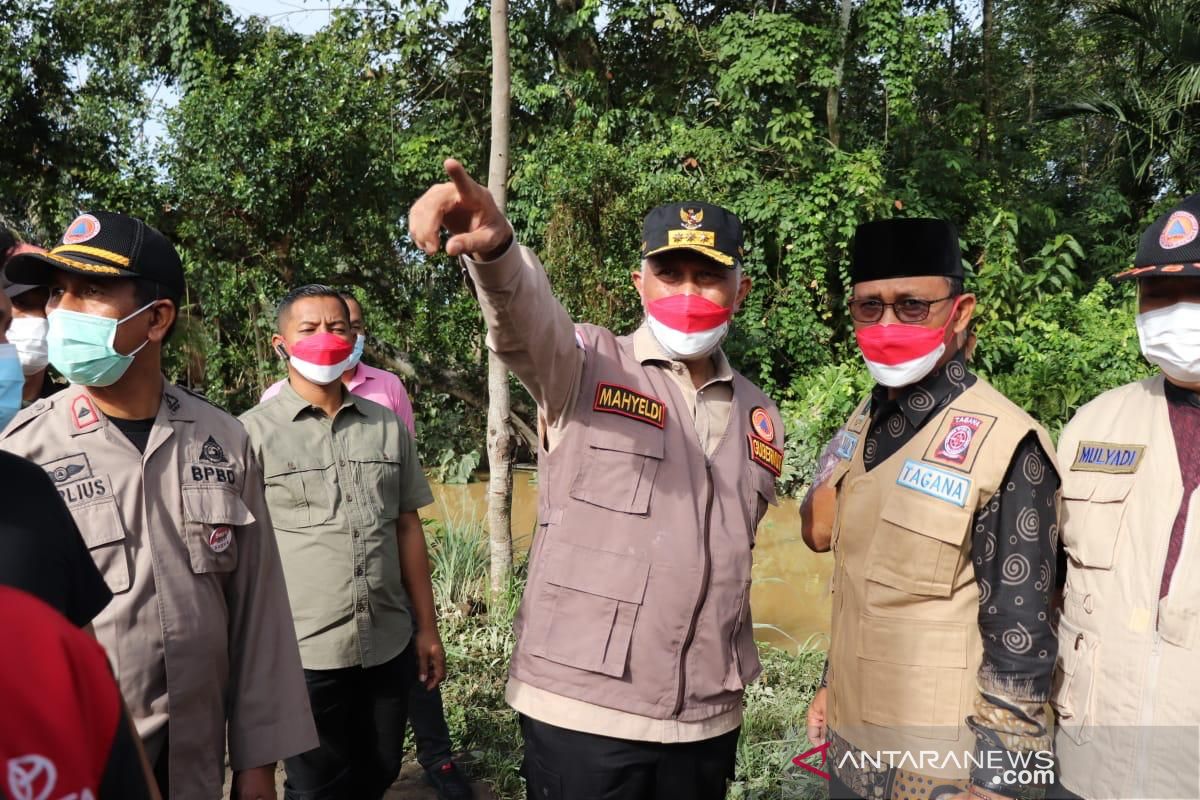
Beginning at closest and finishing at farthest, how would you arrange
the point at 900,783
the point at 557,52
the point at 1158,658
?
the point at 1158,658 → the point at 900,783 → the point at 557,52

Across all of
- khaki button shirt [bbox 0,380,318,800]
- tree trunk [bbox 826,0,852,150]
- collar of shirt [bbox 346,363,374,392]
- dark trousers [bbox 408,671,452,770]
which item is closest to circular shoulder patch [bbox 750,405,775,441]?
khaki button shirt [bbox 0,380,318,800]

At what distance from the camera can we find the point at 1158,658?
181 cm

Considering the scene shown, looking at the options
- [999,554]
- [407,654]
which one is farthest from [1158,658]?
[407,654]

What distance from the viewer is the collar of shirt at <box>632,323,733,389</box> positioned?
7.22 feet

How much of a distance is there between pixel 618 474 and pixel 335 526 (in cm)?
137

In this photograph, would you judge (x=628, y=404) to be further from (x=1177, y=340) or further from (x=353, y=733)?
(x=353, y=733)

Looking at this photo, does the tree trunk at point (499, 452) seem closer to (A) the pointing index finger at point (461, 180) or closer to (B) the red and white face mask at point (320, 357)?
(B) the red and white face mask at point (320, 357)

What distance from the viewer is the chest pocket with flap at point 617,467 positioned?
2.02 m

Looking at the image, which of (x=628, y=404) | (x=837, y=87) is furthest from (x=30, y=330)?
(x=837, y=87)

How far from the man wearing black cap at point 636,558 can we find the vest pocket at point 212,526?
0.69 meters

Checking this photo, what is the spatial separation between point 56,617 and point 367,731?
2.36m

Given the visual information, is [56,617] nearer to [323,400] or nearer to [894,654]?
[894,654]

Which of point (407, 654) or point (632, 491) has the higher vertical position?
point (632, 491)

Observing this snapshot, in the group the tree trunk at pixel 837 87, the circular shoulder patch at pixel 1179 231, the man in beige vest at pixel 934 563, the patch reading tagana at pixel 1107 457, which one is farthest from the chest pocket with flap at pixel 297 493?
the tree trunk at pixel 837 87
